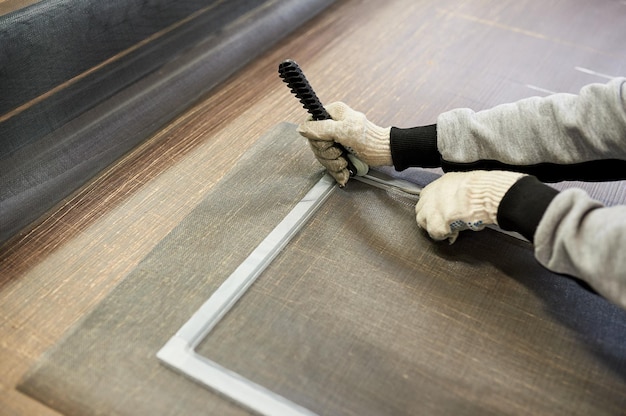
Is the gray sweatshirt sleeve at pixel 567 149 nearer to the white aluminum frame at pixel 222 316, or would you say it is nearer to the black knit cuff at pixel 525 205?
the black knit cuff at pixel 525 205

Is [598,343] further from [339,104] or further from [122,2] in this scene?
[122,2]

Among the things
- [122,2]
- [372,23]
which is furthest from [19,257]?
[372,23]

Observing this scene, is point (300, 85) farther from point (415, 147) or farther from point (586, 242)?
point (586, 242)

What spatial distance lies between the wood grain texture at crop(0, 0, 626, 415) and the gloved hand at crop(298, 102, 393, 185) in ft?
0.61

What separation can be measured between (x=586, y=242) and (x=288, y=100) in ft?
2.23

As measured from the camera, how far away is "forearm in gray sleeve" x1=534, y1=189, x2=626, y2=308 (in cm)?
65

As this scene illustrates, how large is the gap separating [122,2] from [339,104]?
1.43 feet

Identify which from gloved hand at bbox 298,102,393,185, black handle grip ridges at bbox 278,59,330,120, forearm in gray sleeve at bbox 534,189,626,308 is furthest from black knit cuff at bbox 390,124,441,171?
forearm in gray sleeve at bbox 534,189,626,308

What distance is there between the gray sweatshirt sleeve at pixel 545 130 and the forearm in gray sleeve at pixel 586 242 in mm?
132

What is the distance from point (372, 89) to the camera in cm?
120

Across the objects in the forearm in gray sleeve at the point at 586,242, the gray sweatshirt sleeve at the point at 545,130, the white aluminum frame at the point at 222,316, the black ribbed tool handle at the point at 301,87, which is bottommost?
the forearm in gray sleeve at the point at 586,242

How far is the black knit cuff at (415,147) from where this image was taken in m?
0.90

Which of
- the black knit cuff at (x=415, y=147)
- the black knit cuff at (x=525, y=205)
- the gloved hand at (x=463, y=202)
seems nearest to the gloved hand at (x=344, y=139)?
the black knit cuff at (x=415, y=147)

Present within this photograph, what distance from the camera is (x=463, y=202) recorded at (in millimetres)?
810
